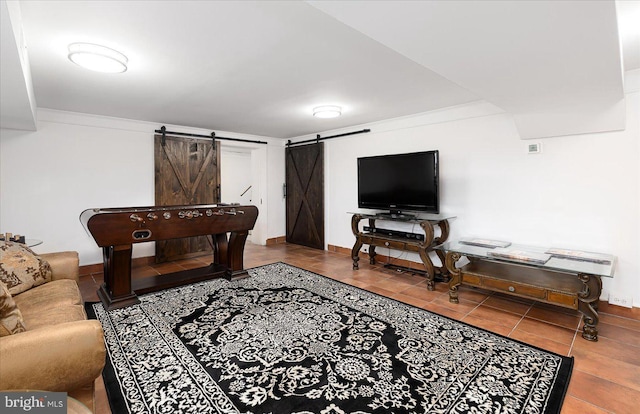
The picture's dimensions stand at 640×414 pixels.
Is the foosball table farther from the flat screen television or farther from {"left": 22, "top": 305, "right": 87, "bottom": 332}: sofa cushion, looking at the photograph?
the flat screen television

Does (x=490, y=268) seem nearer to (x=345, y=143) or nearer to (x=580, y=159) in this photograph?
(x=580, y=159)

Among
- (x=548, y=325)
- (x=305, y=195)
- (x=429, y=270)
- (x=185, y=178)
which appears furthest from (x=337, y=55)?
(x=305, y=195)

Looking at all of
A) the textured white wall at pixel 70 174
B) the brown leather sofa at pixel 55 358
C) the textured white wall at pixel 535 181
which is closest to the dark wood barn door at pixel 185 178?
the textured white wall at pixel 70 174

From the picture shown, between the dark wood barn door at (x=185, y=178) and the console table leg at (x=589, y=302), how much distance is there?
552 centimetres

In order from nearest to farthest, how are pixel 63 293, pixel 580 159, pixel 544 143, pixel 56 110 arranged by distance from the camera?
pixel 63 293 < pixel 580 159 < pixel 544 143 < pixel 56 110

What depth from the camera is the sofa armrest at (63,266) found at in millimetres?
2770

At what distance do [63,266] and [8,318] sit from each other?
1.66 metres

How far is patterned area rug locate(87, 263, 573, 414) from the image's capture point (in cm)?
179

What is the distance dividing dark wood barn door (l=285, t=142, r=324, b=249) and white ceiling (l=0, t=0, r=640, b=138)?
2.30 meters

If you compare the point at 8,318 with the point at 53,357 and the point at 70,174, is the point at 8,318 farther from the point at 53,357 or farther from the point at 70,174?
the point at 70,174

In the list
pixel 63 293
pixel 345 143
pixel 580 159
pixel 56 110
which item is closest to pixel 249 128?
pixel 345 143

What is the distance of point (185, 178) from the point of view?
549 centimetres

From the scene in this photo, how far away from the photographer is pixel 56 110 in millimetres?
4246

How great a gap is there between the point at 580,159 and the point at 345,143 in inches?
139
